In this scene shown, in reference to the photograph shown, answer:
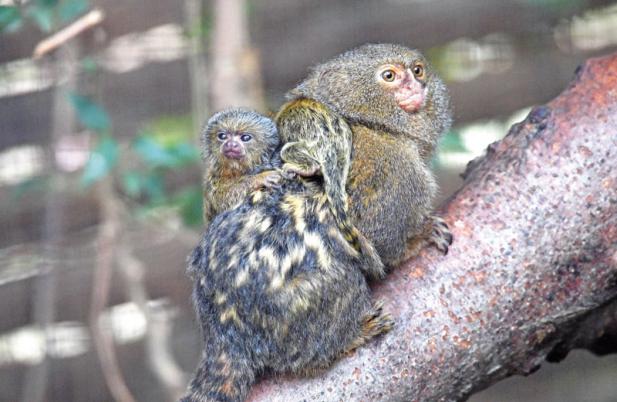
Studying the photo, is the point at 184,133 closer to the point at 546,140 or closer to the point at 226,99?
the point at 226,99

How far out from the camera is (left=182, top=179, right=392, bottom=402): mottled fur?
7.45 ft

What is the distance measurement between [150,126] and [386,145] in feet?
7.79

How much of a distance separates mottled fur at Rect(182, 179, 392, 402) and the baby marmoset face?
0.78ft

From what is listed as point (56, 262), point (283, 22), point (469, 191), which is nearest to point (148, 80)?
point (283, 22)

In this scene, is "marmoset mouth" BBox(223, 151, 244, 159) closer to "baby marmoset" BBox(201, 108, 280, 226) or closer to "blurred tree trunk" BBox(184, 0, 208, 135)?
"baby marmoset" BBox(201, 108, 280, 226)

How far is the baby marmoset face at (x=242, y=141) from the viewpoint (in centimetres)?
257

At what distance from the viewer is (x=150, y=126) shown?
4695 millimetres

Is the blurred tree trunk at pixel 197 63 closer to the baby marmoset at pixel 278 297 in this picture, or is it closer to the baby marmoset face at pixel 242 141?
the baby marmoset face at pixel 242 141

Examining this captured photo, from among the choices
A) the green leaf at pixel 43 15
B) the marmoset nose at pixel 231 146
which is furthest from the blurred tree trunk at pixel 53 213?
the marmoset nose at pixel 231 146

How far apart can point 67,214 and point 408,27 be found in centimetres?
202

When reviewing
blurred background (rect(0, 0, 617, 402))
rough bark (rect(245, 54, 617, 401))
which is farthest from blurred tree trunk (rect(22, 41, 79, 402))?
rough bark (rect(245, 54, 617, 401))

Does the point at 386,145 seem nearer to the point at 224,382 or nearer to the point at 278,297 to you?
the point at 278,297

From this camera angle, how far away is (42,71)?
4566 millimetres

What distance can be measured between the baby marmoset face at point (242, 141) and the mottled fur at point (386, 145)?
0.06m
